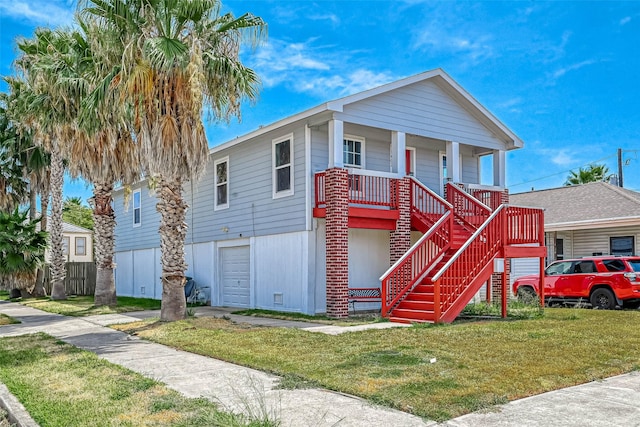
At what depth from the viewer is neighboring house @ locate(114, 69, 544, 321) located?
13.9 metres

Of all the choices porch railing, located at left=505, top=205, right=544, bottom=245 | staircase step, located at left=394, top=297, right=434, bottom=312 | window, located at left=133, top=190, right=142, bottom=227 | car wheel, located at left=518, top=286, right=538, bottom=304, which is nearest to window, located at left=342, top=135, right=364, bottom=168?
porch railing, located at left=505, top=205, right=544, bottom=245

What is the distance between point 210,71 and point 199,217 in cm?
870

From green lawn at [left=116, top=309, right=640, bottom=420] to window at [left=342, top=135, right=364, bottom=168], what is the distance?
19.9 feet

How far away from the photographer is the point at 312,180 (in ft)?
49.0

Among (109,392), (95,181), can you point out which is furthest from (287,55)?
(109,392)

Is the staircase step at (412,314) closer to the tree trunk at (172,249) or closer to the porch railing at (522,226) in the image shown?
the porch railing at (522,226)

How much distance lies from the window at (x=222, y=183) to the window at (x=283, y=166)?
9.87ft

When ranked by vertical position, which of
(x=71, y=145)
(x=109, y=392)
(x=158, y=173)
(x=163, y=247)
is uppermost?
(x=71, y=145)

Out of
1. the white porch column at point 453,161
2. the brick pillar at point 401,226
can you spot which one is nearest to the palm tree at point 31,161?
the brick pillar at point 401,226

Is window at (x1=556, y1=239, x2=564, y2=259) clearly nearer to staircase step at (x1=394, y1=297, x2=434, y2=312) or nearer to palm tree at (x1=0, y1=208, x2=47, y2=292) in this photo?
staircase step at (x1=394, y1=297, x2=434, y2=312)

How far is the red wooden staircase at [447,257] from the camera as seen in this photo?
12.3 m

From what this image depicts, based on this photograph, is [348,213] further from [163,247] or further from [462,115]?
[462,115]

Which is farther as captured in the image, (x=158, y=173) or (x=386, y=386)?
(x=158, y=173)

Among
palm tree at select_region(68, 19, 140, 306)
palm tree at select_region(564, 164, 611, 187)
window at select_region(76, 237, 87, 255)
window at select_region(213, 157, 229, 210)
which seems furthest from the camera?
window at select_region(76, 237, 87, 255)
